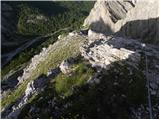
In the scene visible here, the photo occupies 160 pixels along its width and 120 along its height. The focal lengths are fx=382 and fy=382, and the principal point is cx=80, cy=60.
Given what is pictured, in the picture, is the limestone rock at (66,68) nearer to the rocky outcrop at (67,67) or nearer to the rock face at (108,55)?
the rocky outcrop at (67,67)

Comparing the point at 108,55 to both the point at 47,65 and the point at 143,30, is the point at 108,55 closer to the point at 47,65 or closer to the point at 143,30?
the point at 47,65

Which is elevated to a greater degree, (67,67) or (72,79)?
(72,79)

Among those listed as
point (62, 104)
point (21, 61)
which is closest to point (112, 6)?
point (21, 61)

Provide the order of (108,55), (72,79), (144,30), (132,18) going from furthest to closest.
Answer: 1. (132,18)
2. (144,30)
3. (108,55)
4. (72,79)

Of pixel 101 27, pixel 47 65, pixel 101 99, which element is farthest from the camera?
pixel 101 27

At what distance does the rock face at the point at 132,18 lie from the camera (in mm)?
69875

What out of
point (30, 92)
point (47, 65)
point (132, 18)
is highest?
point (30, 92)

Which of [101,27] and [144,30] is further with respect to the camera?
[101,27]

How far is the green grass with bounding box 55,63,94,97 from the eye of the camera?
3762cm

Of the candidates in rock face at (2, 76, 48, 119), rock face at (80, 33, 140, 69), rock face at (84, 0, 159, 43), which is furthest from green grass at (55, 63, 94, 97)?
rock face at (84, 0, 159, 43)

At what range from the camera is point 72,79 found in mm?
39344

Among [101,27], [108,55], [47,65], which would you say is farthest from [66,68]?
[101,27]

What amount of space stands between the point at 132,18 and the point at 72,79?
48.1 meters

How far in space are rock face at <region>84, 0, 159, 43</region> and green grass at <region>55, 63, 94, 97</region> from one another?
87.4 ft
